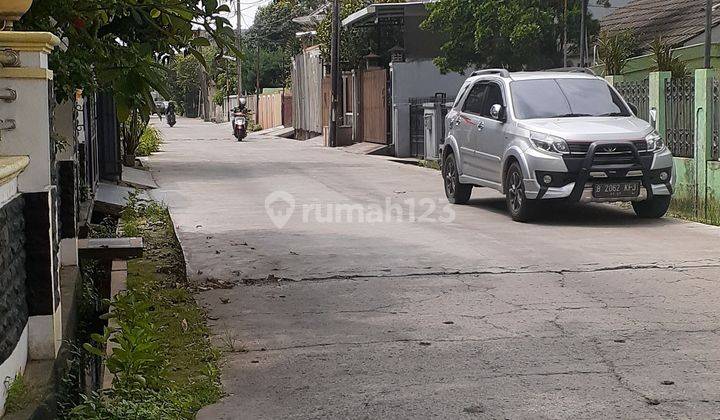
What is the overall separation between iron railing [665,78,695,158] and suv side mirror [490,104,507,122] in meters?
2.68

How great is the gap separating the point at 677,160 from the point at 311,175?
28.6 ft

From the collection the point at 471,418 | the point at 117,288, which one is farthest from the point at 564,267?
the point at 471,418

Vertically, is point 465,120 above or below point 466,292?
above

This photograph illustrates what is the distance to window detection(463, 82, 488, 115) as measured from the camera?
15.1m

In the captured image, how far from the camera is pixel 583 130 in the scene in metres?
12.9

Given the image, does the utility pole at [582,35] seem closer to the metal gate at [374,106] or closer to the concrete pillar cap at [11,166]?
the metal gate at [374,106]

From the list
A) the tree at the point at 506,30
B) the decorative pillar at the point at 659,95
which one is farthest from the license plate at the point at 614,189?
the tree at the point at 506,30

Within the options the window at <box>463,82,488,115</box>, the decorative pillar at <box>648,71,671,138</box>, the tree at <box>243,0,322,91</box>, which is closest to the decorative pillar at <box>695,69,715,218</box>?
the decorative pillar at <box>648,71,671,138</box>

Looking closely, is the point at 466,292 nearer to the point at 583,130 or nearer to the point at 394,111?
the point at 583,130

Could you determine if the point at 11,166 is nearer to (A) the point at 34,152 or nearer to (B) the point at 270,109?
(A) the point at 34,152

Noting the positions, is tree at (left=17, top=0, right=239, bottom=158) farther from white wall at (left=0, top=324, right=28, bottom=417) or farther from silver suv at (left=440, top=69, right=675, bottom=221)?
silver suv at (left=440, top=69, right=675, bottom=221)

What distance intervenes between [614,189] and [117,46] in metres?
7.50

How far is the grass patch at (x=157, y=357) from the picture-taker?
5.35 m

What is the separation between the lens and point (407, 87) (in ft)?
101
